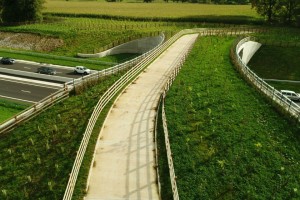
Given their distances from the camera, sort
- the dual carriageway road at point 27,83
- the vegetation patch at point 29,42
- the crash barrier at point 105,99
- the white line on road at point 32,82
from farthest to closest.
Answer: the vegetation patch at point 29,42
the white line on road at point 32,82
the dual carriageway road at point 27,83
the crash barrier at point 105,99

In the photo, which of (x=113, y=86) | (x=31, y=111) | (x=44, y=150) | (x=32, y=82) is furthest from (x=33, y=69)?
(x=44, y=150)

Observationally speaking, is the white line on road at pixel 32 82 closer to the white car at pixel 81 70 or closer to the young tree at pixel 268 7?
the white car at pixel 81 70

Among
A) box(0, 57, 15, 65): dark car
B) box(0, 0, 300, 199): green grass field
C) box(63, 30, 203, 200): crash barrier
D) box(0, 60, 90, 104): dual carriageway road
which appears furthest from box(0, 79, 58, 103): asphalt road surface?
box(63, 30, 203, 200): crash barrier

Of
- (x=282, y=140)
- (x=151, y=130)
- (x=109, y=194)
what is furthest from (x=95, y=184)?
(x=282, y=140)

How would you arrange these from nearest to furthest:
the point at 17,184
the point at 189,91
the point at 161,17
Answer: the point at 17,184
the point at 189,91
the point at 161,17

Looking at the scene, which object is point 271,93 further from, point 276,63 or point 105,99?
point 276,63

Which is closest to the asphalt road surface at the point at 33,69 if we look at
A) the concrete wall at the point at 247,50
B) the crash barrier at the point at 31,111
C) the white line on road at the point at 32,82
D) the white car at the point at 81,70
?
the white car at the point at 81,70

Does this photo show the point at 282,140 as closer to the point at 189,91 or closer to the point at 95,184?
the point at 189,91
